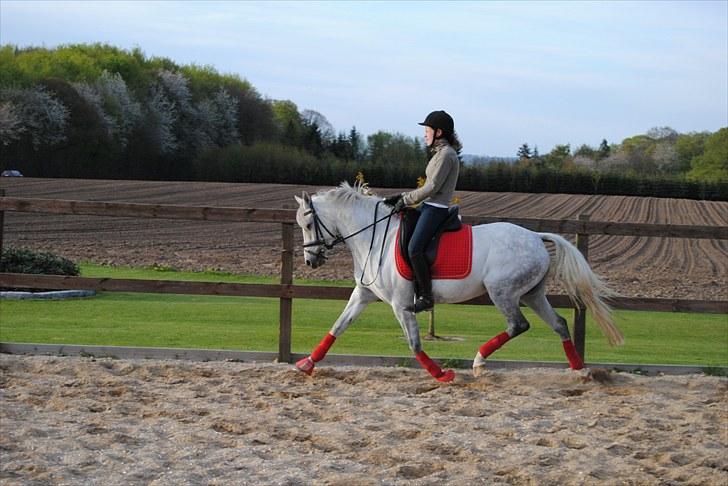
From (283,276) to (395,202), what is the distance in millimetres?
1543

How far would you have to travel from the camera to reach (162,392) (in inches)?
297

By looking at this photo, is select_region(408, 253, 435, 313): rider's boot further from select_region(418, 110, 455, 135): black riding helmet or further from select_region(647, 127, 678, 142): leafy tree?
select_region(647, 127, 678, 142): leafy tree

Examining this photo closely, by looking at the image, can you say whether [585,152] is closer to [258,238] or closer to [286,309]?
[258,238]

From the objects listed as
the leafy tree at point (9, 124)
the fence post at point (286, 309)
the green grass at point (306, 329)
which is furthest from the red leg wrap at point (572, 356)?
the leafy tree at point (9, 124)

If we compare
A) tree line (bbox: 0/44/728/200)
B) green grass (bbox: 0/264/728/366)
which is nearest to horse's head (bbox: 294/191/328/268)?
green grass (bbox: 0/264/728/366)

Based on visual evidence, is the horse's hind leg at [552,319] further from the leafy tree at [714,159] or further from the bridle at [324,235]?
the leafy tree at [714,159]

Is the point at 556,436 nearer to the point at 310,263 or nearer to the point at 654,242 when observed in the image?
the point at 310,263

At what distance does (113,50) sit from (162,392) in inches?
3397

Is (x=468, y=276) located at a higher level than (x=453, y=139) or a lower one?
lower

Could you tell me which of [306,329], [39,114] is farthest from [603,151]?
[306,329]

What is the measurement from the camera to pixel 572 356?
8531 millimetres

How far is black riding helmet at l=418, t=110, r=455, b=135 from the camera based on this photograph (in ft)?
26.9

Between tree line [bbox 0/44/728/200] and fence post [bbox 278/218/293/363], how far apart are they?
151 ft

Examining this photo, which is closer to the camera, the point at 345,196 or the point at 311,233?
the point at 311,233
